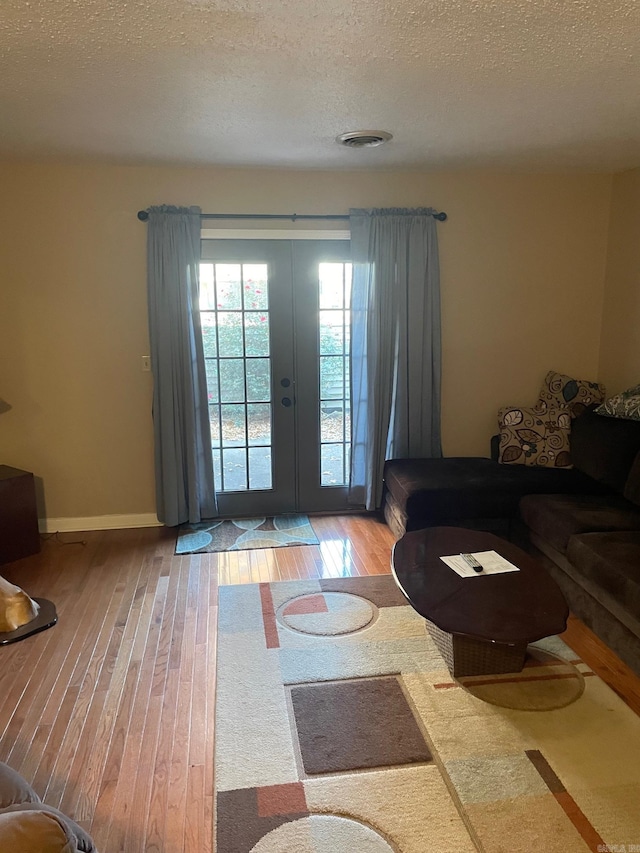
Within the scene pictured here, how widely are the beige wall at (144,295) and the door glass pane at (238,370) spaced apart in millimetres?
441

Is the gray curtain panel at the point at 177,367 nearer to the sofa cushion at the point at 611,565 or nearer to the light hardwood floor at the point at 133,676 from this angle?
the light hardwood floor at the point at 133,676

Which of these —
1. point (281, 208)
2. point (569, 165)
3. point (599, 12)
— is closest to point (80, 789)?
point (599, 12)

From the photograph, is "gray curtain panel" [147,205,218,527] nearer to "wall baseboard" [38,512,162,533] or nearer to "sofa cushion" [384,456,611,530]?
"wall baseboard" [38,512,162,533]

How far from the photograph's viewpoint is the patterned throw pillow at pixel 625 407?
141 inches

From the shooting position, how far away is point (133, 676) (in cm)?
257

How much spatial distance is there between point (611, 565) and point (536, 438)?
63.1 inches

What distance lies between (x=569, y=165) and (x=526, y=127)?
41.7 inches

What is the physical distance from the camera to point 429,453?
4.41 meters

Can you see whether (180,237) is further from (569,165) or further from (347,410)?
(569,165)

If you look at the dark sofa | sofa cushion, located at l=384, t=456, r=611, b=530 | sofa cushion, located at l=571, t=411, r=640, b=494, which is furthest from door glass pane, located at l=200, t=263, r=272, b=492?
sofa cushion, located at l=571, t=411, r=640, b=494

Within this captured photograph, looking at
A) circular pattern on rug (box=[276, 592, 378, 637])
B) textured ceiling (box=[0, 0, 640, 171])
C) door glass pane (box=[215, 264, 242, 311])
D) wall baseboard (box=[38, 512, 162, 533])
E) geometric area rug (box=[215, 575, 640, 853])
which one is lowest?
geometric area rug (box=[215, 575, 640, 853])

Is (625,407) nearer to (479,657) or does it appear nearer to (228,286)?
(479,657)

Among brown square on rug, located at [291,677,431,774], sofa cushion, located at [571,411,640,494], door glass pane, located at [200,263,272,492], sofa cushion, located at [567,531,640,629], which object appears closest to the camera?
brown square on rug, located at [291,677,431,774]

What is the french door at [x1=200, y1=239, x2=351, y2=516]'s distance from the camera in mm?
4160
